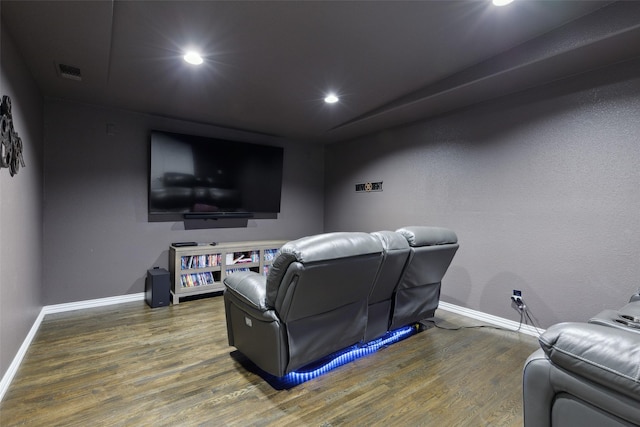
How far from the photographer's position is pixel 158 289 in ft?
11.3

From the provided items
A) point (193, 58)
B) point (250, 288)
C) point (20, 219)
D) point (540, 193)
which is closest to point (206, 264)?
point (20, 219)

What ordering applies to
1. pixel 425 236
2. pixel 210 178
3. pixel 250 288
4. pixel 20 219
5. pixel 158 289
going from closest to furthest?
pixel 250 288
pixel 20 219
pixel 425 236
pixel 158 289
pixel 210 178

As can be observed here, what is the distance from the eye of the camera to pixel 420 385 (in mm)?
2004

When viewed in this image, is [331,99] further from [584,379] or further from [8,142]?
[584,379]

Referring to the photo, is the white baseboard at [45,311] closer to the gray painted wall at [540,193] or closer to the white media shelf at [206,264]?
the white media shelf at [206,264]

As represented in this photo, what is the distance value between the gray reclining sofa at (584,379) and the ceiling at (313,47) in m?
2.00

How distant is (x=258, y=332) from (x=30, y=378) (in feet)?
5.20

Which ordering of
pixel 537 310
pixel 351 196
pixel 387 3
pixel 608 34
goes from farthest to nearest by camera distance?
pixel 351 196 → pixel 537 310 → pixel 608 34 → pixel 387 3

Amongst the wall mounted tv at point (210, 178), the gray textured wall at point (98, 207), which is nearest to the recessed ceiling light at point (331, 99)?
the wall mounted tv at point (210, 178)

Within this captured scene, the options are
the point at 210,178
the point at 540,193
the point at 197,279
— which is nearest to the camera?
the point at 540,193

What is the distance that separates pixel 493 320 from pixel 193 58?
3889 millimetres

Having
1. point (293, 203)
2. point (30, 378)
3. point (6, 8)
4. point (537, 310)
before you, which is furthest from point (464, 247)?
point (6, 8)

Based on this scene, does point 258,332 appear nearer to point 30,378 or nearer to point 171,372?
→ point 171,372

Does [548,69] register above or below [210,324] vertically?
above
